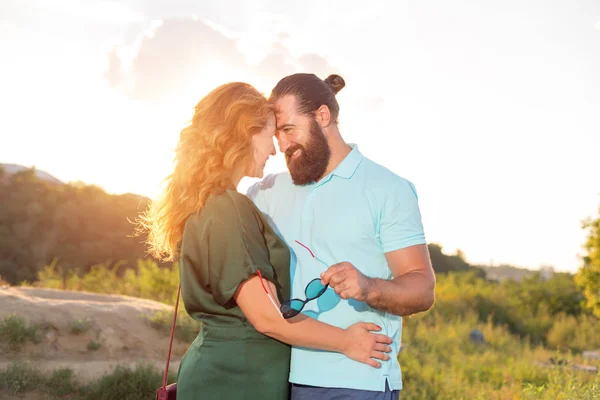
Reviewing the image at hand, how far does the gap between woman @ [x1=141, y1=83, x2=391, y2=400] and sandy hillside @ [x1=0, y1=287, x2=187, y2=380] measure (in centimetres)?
624

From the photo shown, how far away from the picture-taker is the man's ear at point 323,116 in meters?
3.63

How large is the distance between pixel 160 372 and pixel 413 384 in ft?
11.1

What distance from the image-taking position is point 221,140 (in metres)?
2.90

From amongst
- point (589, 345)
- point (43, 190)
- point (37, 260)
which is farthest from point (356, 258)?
point (43, 190)

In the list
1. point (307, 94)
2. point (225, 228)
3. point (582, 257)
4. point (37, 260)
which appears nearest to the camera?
point (225, 228)

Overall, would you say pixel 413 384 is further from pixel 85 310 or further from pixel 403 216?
pixel 403 216

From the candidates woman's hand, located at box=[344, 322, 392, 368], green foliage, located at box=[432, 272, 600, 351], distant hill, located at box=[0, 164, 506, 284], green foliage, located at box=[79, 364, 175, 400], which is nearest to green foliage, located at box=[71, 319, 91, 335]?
green foliage, located at box=[79, 364, 175, 400]

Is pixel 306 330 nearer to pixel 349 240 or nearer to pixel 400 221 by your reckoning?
pixel 349 240

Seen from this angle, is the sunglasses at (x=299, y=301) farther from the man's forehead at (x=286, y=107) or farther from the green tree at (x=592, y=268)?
the green tree at (x=592, y=268)

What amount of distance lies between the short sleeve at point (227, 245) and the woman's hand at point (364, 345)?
0.46 m

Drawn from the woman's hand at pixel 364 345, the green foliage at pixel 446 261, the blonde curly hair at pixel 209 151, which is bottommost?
the woman's hand at pixel 364 345

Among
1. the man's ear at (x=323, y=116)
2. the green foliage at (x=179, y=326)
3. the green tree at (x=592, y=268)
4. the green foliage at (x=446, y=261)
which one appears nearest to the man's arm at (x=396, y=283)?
the man's ear at (x=323, y=116)

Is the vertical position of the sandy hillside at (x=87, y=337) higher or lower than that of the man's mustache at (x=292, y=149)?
lower

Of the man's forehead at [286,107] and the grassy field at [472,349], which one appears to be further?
the grassy field at [472,349]
